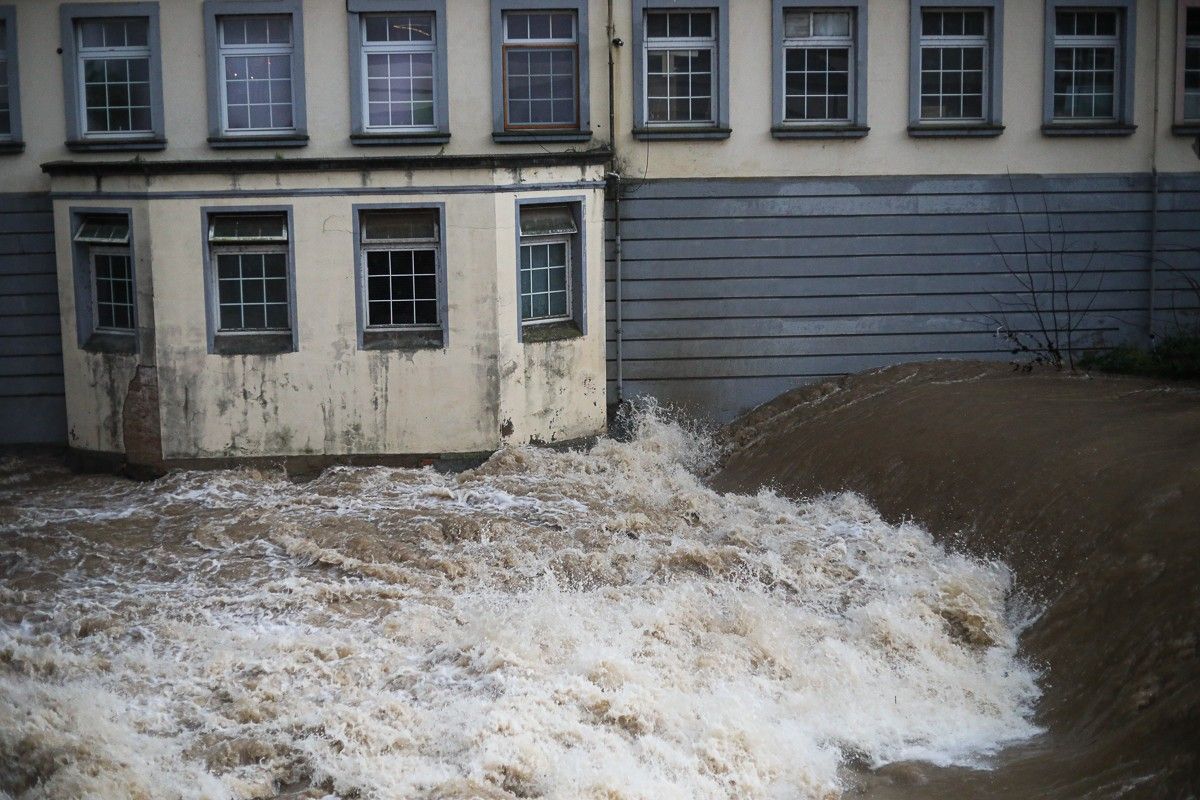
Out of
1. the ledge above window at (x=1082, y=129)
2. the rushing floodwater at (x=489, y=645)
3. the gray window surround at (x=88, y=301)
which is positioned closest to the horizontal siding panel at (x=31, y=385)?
the gray window surround at (x=88, y=301)

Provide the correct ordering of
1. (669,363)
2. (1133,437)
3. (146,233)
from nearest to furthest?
(1133,437)
(146,233)
(669,363)

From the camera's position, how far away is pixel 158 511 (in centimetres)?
1258

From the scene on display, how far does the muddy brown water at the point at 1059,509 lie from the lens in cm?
752

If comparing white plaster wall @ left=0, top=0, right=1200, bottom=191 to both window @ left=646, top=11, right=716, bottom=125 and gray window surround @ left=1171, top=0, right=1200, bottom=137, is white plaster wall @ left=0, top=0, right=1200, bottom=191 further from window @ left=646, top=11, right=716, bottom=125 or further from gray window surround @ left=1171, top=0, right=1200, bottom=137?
window @ left=646, top=11, right=716, bottom=125

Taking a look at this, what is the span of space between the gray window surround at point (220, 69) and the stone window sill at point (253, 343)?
6.83ft

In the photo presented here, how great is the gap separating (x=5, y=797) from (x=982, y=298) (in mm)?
10935

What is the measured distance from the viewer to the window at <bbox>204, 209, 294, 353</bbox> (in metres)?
13.7

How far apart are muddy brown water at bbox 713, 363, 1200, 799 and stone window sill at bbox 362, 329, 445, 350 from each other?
308 centimetres

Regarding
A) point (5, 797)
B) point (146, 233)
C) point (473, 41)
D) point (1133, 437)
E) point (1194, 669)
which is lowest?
point (5, 797)

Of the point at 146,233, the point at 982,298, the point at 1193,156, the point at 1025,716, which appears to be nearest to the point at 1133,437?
the point at 1025,716

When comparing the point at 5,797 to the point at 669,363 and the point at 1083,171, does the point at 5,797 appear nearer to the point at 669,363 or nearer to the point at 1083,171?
the point at 669,363

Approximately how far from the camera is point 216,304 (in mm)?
13766

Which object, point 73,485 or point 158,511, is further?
point 73,485

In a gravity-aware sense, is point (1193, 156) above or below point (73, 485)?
above
